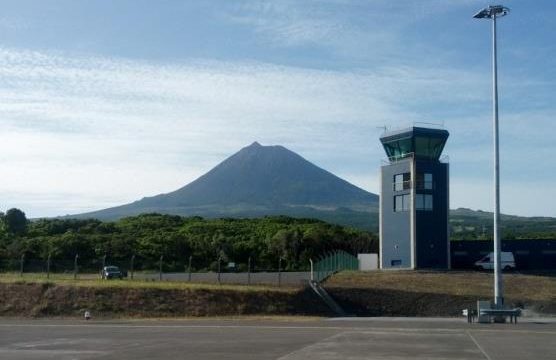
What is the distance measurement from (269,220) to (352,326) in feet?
243

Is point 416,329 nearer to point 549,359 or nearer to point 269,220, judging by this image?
point 549,359

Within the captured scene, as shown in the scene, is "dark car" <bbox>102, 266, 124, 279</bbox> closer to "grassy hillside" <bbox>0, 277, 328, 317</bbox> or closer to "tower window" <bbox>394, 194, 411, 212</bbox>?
"grassy hillside" <bbox>0, 277, 328, 317</bbox>

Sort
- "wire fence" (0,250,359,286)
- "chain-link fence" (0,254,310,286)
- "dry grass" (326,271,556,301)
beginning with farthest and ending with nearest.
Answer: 1. "wire fence" (0,250,359,286)
2. "chain-link fence" (0,254,310,286)
3. "dry grass" (326,271,556,301)

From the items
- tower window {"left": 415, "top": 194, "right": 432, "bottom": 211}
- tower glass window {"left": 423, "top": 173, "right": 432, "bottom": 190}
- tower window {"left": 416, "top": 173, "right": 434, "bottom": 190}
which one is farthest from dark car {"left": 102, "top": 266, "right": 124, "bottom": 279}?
tower glass window {"left": 423, "top": 173, "right": 432, "bottom": 190}

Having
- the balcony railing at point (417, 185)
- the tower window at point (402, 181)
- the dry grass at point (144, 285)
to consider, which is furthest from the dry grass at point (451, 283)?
the tower window at point (402, 181)

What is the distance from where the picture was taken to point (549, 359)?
18875mm

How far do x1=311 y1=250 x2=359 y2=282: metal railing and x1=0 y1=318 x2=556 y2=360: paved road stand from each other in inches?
830

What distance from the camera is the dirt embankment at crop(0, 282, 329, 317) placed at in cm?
3953

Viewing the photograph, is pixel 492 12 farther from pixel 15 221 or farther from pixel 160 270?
pixel 15 221

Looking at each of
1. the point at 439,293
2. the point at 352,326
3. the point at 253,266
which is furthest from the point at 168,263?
the point at 352,326

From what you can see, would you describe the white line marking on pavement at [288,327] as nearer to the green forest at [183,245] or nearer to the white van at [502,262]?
the green forest at [183,245]

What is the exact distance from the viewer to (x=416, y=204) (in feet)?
196

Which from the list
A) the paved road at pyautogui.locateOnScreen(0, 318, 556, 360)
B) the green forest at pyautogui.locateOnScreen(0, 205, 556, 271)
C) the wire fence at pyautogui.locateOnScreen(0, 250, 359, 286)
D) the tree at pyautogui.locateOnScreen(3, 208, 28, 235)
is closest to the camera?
the paved road at pyautogui.locateOnScreen(0, 318, 556, 360)

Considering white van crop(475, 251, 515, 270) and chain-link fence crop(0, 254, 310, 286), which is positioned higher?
white van crop(475, 251, 515, 270)
